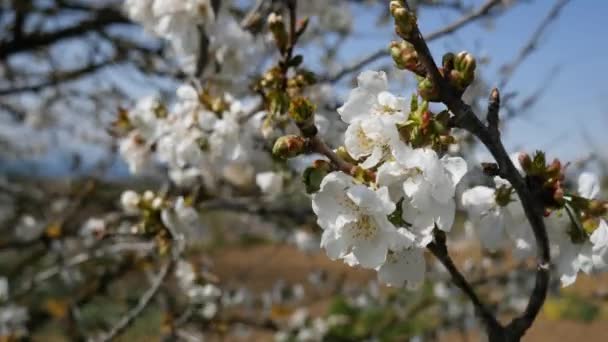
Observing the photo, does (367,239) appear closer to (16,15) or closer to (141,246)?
(141,246)

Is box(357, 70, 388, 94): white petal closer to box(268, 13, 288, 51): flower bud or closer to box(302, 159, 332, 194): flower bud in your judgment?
box(302, 159, 332, 194): flower bud

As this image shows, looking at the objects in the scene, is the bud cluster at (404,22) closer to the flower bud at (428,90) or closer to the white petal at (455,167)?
the flower bud at (428,90)

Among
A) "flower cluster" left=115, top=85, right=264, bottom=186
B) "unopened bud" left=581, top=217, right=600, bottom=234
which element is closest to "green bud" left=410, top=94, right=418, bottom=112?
"unopened bud" left=581, top=217, right=600, bottom=234

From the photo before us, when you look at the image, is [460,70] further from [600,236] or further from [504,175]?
[600,236]

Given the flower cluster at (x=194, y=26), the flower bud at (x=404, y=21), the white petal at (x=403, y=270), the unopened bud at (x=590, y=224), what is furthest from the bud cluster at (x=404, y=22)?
the flower cluster at (x=194, y=26)

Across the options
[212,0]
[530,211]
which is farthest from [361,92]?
[212,0]

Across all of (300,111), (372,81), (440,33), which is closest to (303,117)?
(300,111)
